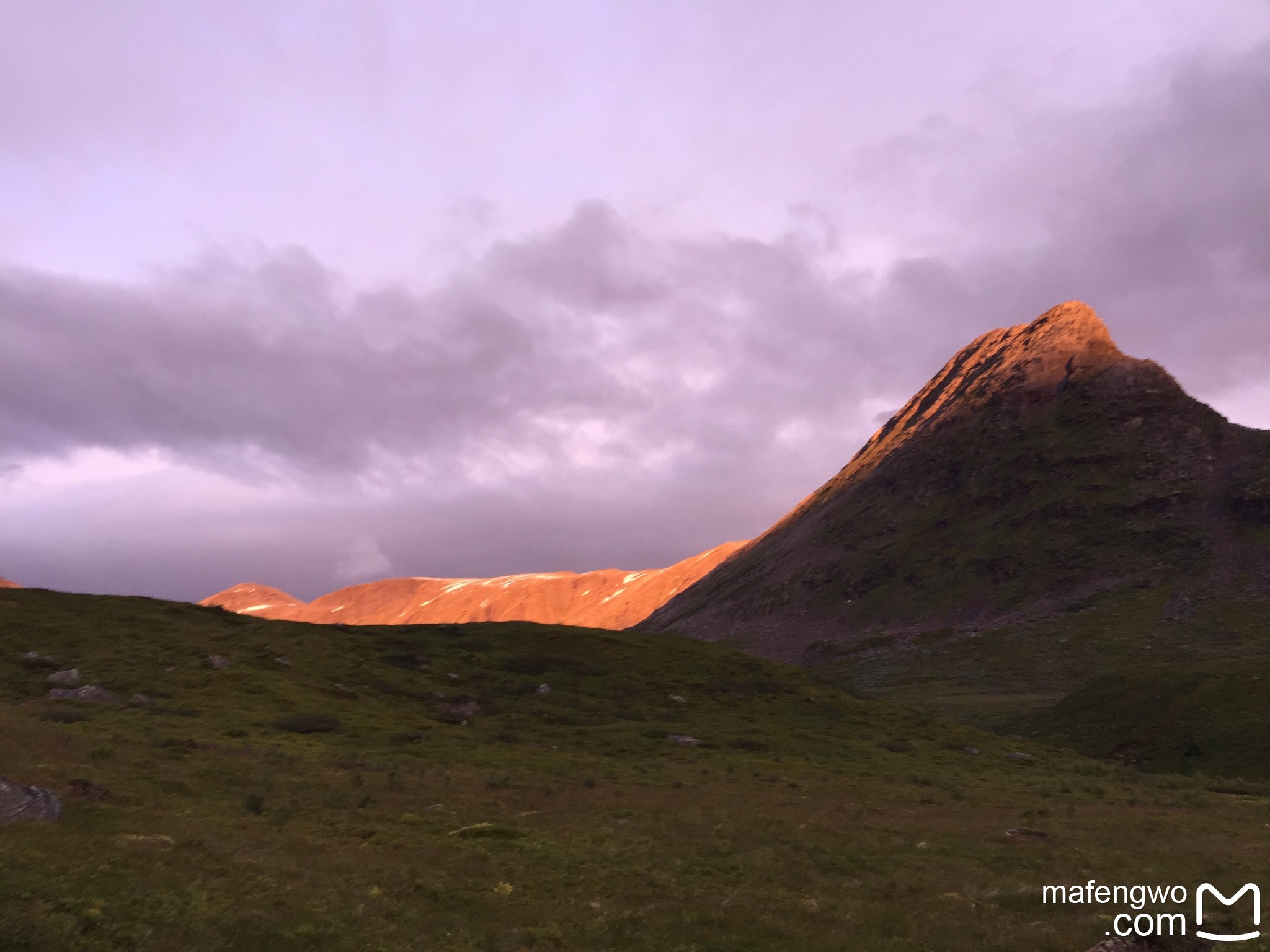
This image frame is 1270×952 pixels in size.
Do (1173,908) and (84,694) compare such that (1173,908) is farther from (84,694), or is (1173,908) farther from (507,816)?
(84,694)

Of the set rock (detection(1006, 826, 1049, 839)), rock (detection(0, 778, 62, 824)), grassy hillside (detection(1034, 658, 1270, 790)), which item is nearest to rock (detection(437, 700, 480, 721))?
rock (detection(1006, 826, 1049, 839))

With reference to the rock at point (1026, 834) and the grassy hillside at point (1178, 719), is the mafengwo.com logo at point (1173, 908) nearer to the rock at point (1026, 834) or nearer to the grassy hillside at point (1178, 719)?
the rock at point (1026, 834)

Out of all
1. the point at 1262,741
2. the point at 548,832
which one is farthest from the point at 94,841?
the point at 1262,741

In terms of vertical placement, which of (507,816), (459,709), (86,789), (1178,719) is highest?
(86,789)

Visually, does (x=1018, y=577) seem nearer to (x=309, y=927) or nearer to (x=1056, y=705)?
(x=1056, y=705)

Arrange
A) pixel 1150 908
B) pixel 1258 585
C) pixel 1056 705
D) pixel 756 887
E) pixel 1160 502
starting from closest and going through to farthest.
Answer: pixel 1150 908 < pixel 756 887 < pixel 1056 705 < pixel 1258 585 < pixel 1160 502

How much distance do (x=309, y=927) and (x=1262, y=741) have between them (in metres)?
76.8

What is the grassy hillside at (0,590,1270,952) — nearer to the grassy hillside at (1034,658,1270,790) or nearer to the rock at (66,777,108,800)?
the rock at (66,777,108,800)

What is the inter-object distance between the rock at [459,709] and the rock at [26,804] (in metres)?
39.8

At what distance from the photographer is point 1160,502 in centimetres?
19738

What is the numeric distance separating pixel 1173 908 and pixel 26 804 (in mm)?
29963

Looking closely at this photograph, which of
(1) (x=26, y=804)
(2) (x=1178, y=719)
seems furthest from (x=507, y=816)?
(2) (x=1178, y=719)

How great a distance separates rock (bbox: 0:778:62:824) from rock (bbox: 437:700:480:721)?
3983 cm

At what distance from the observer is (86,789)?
23.5 meters
